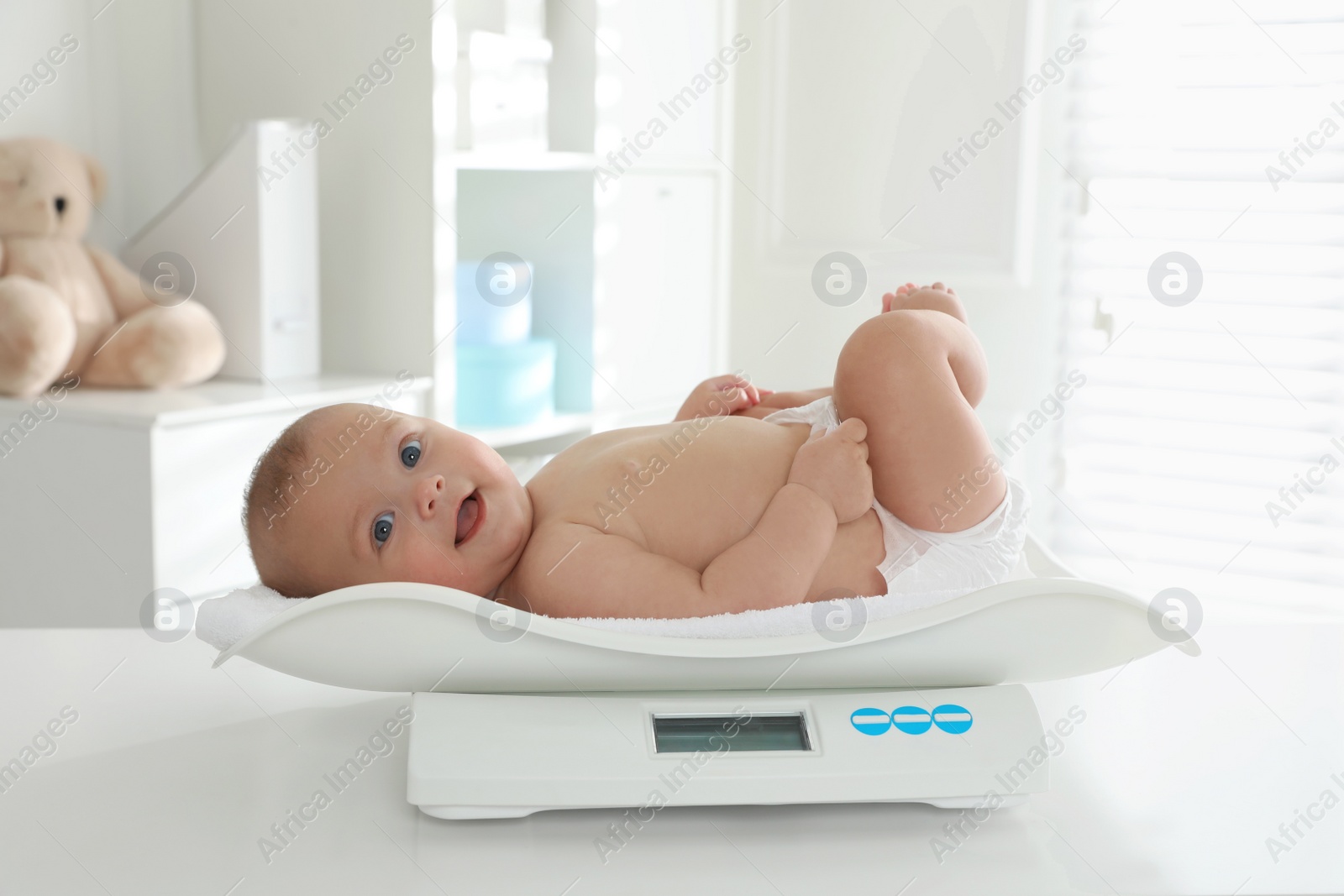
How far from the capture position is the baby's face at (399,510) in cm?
88

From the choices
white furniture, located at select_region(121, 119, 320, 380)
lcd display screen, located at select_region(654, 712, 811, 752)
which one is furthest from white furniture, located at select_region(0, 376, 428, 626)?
lcd display screen, located at select_region(654, 712, 811, 752)

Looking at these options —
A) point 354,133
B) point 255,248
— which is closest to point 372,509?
point 255,248

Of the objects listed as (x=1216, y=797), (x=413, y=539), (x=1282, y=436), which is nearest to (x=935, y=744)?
(x=1216, y=797)

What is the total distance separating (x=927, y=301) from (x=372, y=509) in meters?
0.55

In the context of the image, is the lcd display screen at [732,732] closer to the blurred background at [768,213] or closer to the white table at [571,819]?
the white table at [571,819]

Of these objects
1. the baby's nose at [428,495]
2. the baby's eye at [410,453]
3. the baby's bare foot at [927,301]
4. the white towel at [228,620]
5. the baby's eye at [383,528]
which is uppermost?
the baby's bare foot at [927,301]

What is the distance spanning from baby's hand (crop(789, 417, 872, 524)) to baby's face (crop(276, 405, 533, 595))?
25cm

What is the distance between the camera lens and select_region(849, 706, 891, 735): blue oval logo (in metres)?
0.69

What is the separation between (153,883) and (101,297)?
54.2 inches

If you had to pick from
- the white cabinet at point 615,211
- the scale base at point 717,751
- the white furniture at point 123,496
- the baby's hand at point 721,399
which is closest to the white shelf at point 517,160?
the white cabinet at point 615,211

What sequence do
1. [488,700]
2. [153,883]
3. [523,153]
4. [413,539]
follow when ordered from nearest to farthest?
1. [153,883]
2. [488,700]
3. [413,539]
4. [523,153]

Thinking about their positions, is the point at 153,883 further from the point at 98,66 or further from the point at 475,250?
the point at 98,66

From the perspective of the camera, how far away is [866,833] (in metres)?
0.67

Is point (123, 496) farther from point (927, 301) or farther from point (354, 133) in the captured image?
point (927, 301)
